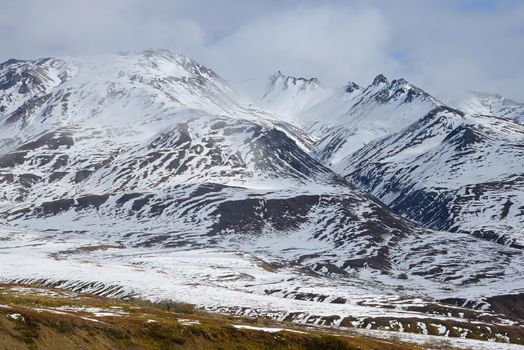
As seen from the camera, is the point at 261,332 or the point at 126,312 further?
the point at 126,312

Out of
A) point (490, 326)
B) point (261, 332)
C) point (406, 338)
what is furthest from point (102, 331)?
point (490, 326)

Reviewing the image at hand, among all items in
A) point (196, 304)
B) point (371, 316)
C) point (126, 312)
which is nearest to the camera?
point (126, 312)

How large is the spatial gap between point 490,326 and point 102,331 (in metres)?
126

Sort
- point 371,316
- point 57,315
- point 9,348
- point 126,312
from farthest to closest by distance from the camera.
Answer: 1. point 371,316
2. point 126,312
3. point 57,315
4. point 9,348

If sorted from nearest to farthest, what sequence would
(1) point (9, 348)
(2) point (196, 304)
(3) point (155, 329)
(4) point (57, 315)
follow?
(1) point (9, 348) < (4) point (57, 315) < (3) point (155, 329) < (2) point (196, 304)

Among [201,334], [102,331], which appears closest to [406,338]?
[201,334]

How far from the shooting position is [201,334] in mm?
79625

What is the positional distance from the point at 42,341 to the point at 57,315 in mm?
6280

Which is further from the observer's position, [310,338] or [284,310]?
[284,310]

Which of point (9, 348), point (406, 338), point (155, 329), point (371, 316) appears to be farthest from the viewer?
point (371, 316)

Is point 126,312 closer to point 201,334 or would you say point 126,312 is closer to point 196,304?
point 201,334

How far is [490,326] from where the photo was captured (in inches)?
6673

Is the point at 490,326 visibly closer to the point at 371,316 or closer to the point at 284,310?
the point at 371,316

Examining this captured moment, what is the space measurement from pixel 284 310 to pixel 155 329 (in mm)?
90429
